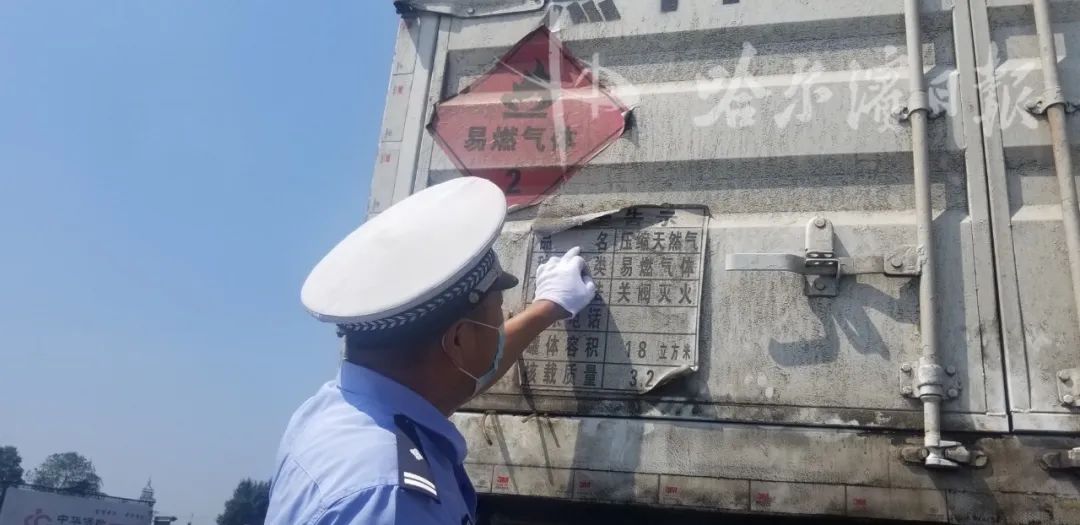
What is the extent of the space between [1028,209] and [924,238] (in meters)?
0.26

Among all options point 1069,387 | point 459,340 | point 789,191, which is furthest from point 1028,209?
point 459,340

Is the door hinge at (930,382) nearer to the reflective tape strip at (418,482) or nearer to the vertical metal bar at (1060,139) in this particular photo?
the vertical metal bar at (1060,139)

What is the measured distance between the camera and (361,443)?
1.08 meters

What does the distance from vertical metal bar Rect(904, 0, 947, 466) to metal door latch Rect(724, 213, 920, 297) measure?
0.15ft

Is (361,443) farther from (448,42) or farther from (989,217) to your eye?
(448,42)

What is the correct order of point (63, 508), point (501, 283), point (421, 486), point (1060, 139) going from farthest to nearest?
point (63, 508), point (1060, 139), point (501, 283), point (421, 486)

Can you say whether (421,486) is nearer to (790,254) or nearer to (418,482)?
(418,482)

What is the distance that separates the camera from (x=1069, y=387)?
67.3 inches

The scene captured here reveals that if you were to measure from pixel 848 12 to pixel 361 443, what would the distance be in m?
1.83

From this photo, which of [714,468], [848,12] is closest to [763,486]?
[714,468]

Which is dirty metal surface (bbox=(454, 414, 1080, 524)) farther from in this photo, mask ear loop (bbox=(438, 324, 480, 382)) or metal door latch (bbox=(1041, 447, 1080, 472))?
→ mask ear loop (bbox=(438, 324, 480, 382))

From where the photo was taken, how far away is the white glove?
6.70 feet

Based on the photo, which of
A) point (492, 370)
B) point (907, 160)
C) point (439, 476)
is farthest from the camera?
point (907, 160)

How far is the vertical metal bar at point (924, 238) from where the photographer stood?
1739mm
